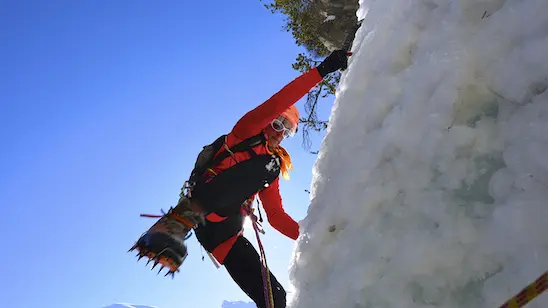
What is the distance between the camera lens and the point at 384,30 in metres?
2.52

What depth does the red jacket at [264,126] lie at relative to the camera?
10.2ft

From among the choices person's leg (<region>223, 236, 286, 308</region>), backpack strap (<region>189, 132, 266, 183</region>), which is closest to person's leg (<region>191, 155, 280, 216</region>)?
backpack strap (<region>189, 132, 266, 183</region>)

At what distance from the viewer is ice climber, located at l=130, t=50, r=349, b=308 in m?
3.09

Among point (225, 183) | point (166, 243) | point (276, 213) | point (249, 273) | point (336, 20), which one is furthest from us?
point (336, 20)

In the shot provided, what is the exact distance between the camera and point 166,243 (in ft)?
9.91

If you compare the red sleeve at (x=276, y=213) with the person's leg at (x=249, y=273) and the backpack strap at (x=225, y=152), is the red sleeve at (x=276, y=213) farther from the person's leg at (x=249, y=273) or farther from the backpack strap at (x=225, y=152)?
the backpack strap at (x=225, y=152)

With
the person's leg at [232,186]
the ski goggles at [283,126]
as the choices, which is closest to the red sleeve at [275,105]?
the person's leg at [232,186]

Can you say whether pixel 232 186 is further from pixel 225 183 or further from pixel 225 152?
pixel 225 152

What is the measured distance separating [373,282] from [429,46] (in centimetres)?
113

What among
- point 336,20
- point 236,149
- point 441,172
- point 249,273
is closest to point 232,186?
point 236,149

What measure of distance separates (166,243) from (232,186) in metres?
0.66

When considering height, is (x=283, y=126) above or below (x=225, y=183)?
above

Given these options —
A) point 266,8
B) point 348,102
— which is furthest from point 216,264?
point 266,8

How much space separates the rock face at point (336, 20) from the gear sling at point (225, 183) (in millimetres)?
4615
